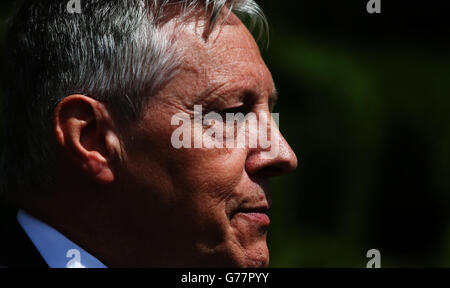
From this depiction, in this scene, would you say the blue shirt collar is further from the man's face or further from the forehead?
the forehead

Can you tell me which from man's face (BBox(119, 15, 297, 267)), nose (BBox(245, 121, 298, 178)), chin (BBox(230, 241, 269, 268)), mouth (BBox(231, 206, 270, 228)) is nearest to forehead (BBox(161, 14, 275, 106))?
man's face (BBox(119, 15, 297, 267))

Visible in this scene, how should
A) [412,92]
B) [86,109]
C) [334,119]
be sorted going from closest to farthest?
1. [86,109]
2. [334,119]
3. [412,92]

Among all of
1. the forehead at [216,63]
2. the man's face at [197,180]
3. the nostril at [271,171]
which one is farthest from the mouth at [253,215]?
the forehead at [216,63]

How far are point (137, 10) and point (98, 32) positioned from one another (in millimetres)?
146

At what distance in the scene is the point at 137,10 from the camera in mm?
2293

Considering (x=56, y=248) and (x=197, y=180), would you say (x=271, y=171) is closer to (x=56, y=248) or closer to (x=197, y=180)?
(x=197, y=180)

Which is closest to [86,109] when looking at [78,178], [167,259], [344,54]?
[78,178]

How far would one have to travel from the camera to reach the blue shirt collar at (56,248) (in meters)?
2.21

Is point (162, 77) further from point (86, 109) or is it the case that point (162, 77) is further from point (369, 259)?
point (369, 259)

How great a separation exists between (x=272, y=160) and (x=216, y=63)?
1.21ft

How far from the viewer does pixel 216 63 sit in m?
2.30

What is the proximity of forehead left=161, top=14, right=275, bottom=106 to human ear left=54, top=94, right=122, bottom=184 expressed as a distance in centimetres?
27

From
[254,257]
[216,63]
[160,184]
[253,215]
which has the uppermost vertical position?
[216,63]

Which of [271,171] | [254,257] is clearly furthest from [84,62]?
[254,257]
